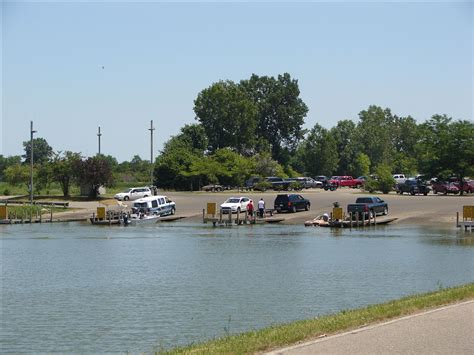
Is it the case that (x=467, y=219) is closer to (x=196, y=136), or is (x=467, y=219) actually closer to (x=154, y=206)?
(x=154, y=206)

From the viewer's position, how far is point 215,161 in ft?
391

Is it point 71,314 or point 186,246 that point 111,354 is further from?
point 186,246

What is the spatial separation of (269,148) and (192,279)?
11989 centimetres

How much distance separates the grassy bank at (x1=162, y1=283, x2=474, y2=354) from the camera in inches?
588

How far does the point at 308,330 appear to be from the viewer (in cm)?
1620

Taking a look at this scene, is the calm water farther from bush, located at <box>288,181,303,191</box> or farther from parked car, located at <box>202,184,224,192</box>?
parked car, located at <box>202,184,224,192</box>

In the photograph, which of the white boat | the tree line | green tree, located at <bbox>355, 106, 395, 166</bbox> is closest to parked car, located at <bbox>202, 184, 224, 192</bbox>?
the tree line

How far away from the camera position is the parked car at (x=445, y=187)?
96688mm

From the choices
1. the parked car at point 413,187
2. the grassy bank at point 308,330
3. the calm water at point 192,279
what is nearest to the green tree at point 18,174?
the parked car at point 413,187

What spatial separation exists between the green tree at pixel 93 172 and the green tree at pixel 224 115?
47153mm

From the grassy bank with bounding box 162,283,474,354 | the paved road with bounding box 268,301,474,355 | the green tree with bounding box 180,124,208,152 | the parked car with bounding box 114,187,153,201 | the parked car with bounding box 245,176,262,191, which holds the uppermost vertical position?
the green tree with bounding box 180,124,208,152

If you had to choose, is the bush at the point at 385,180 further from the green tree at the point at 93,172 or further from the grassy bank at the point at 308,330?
the grassy bank at the point at 308,330

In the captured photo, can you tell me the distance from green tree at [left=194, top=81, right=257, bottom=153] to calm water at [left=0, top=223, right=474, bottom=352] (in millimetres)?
84483

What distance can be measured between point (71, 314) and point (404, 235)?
34.9 m
